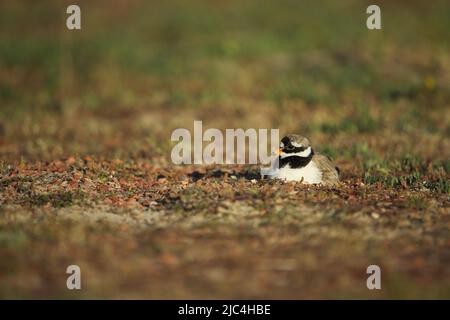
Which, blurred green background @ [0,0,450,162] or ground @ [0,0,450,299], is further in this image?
blurred green background @ [0,0,450,162]

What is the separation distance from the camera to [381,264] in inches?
253

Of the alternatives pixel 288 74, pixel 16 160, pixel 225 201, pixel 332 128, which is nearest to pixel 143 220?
pixel 225 201

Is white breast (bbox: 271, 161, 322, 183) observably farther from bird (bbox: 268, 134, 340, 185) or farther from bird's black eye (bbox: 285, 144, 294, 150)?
bird's black eye (bbox: 285, 144, 294, 150)

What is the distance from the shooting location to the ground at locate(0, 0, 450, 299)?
637 centimetres

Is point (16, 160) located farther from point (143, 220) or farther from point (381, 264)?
point (381, 264)

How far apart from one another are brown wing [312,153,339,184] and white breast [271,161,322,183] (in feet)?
0.46

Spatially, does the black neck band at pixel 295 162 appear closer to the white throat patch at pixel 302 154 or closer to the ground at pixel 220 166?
the white throat patch at pixel 302 154

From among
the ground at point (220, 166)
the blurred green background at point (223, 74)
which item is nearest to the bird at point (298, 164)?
the ground at point (220, 166)

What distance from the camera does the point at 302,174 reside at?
9.28m

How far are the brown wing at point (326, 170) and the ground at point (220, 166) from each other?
0.36 metres

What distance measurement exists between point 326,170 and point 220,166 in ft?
7.96

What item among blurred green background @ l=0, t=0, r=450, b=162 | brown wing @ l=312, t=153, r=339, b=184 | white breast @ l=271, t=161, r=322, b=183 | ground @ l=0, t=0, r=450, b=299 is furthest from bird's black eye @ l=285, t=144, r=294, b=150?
blurred green background @ l=0, t=0, r=450, b=162
